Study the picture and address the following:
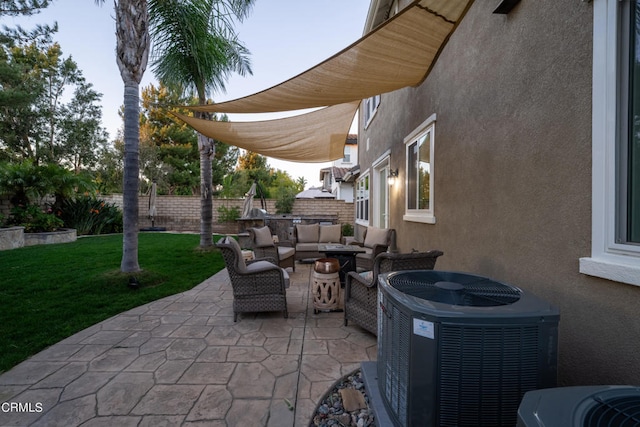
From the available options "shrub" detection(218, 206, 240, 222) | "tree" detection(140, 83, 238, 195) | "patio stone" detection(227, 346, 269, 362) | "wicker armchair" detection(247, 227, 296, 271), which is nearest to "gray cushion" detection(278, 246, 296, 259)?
"wicker armchair" detection(247, 227, 296, 271)

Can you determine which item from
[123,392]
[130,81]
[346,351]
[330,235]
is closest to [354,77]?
[346,351]

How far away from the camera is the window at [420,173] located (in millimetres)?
4121

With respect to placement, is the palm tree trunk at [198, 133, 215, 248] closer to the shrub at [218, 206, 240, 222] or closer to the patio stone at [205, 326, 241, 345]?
the patio stone at [205, 326, 241, 345]

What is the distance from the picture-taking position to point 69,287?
4758 millimetres

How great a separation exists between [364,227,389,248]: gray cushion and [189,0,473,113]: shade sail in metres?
3.03

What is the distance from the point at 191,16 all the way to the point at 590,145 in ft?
25.1

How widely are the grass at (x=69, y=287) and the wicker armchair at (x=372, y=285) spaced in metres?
3.15

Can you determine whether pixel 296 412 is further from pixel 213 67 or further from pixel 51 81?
pixel 51 81

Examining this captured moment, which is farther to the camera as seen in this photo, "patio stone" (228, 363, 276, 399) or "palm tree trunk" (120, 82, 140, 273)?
"palm tree trunk" (120, 82, 140, 273)

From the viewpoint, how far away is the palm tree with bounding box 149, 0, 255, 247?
20.7ft

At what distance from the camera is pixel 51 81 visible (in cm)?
1769

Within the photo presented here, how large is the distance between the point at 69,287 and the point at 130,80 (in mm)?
3703

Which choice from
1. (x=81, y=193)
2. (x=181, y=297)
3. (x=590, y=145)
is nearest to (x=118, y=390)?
(x=181, y=297)

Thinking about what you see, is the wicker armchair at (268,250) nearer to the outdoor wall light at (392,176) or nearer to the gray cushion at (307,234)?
the gray cushion at (307,234)
